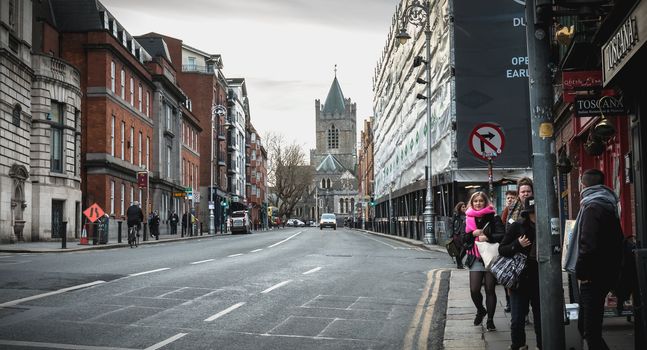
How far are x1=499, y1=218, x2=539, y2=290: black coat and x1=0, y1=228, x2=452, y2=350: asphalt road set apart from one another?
1.32m

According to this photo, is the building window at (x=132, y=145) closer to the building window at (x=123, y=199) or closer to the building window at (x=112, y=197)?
the building window at (x=123, y=199)

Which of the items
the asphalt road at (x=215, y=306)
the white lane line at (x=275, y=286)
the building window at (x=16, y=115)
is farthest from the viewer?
the building window at (x=16, y=115)

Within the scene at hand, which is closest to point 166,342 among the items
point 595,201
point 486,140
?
point 595,201

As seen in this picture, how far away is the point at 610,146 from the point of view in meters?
12.9

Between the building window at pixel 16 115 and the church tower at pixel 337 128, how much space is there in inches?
5809

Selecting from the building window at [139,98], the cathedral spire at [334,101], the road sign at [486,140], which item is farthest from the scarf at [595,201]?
the cathedral spire at [334,101]

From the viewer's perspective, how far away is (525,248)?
699 cm

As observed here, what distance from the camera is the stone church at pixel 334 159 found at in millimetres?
178750

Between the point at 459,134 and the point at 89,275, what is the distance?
18439 mm

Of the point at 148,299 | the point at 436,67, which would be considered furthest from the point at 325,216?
the point at 148,299

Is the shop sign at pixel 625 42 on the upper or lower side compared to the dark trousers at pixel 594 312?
upper

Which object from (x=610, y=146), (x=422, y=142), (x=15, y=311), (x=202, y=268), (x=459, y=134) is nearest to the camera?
(x=15, y=311)

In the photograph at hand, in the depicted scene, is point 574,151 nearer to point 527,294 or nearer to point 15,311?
point 527,294

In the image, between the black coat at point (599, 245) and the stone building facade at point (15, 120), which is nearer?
the black coat at point (599, 245)
